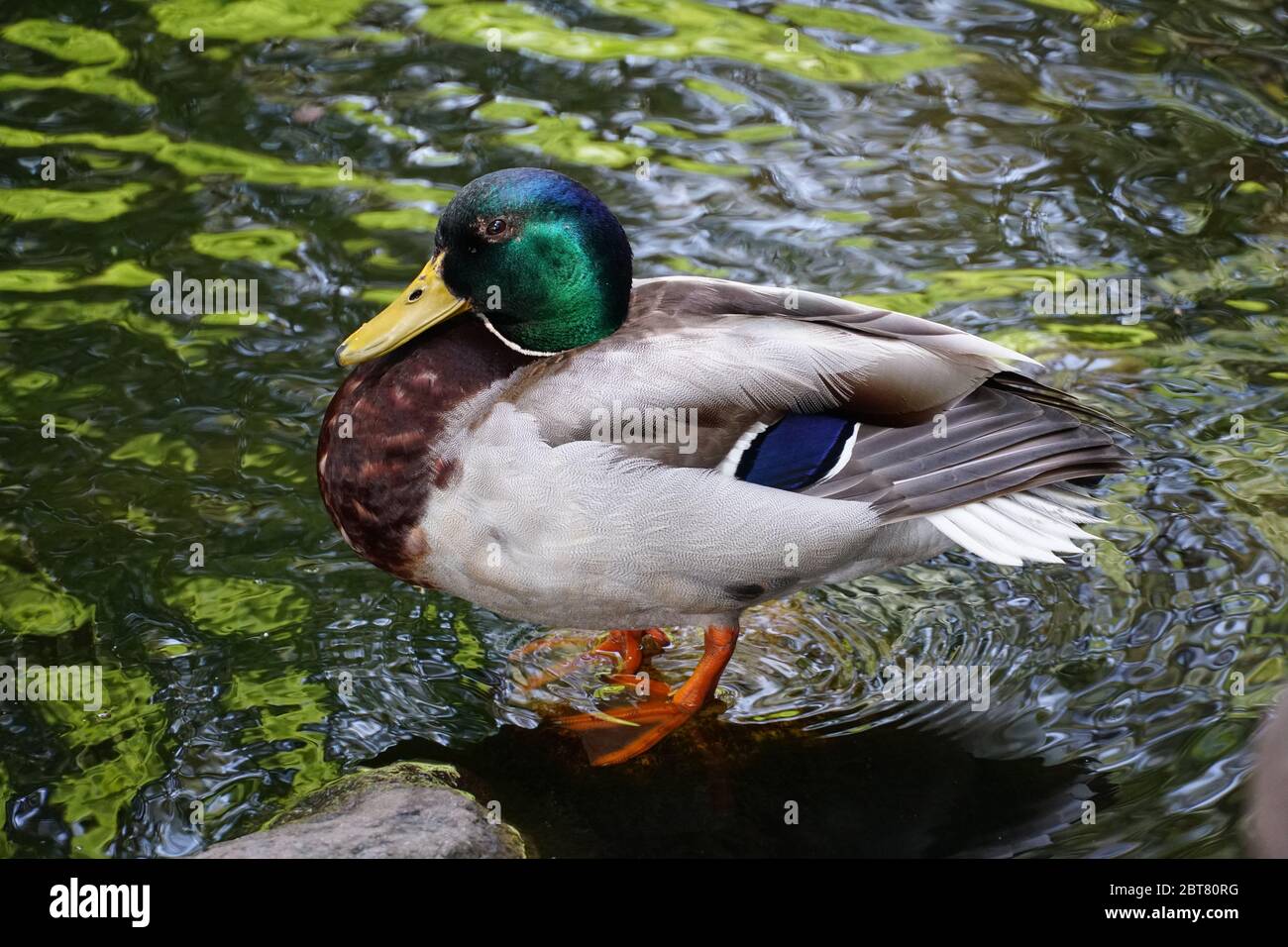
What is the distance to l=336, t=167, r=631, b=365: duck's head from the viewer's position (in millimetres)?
3939

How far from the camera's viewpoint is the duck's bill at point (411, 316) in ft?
13.1

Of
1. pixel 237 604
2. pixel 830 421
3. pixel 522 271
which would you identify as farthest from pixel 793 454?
pixel 237 604

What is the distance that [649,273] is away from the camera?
5871 mm

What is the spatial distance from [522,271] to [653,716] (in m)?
1.26

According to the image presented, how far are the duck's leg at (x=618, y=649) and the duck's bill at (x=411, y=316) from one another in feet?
3.34

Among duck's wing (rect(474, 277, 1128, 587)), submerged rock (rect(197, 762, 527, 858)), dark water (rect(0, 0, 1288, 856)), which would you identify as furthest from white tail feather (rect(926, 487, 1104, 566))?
submerged rock (rect(197, 762, 527, 858))

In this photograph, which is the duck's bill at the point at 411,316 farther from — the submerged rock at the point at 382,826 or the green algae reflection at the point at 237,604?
the submerged rock at the point at 382,826

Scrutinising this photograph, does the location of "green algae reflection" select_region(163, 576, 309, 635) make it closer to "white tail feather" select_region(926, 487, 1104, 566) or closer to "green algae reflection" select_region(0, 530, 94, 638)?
"green algae reflection" select_region(0, 530, 94, 638)

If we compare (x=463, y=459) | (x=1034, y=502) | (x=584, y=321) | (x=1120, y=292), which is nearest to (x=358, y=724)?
(x=463, y=459)

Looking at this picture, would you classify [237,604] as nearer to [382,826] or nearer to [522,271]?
[382,826]

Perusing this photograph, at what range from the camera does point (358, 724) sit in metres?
4.13

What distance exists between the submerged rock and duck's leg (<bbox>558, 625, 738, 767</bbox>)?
438mm

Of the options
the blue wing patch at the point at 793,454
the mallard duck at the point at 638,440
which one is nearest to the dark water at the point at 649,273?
the mallard duck at the point at 638,440
